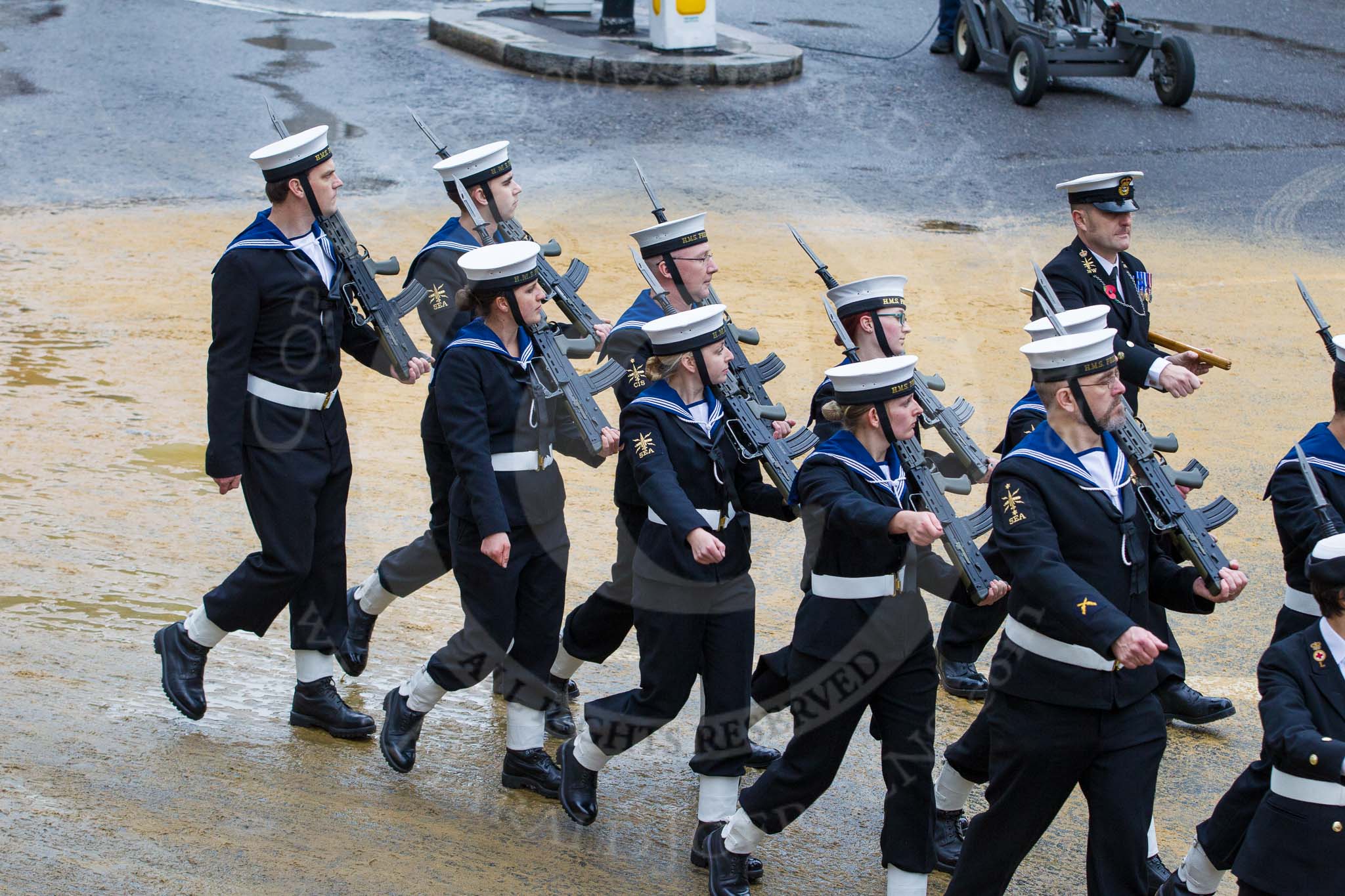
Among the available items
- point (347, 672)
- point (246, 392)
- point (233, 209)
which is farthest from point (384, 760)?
point (233, 209)

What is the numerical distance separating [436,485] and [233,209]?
6.88m

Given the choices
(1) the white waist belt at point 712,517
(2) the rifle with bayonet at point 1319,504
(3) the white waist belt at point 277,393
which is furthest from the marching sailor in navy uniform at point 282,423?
(2) the rifle with bayonet at point 1319,504

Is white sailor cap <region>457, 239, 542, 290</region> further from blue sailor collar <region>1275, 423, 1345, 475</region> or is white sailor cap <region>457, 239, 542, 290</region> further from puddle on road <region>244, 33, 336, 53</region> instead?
puddle on road <region>244, 33, 336, 53</region>

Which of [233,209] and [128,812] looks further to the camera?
[233,209]

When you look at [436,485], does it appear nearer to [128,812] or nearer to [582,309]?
[582,309]

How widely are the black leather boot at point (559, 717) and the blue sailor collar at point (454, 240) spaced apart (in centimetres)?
158

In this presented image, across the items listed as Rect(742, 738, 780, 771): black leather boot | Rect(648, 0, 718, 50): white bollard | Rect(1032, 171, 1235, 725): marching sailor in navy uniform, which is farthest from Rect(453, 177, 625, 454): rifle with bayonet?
Rect(648, 0, 718, 50): white bollard

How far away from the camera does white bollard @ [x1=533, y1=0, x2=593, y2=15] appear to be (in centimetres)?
1710

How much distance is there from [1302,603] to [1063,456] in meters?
1.00

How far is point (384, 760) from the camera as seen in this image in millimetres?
4980

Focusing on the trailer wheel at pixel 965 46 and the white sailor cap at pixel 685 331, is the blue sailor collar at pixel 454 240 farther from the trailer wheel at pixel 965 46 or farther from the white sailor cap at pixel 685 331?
the trailer wheel at pixel 965 46

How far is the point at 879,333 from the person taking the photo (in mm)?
4949

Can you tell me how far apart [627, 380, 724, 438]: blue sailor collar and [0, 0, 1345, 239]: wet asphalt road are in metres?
7.24

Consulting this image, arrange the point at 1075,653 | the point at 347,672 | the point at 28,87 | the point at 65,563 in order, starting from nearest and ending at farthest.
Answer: the point at 1075,653, the point at 347,672, the point at 65,563, the point at 28,87
